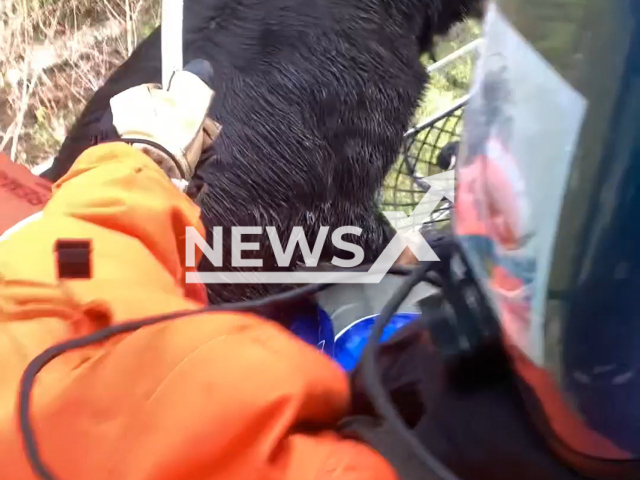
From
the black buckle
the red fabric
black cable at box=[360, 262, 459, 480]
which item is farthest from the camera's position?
the red fabric

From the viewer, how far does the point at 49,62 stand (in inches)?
38.4

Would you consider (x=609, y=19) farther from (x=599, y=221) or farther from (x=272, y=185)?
(x=272, y=185)

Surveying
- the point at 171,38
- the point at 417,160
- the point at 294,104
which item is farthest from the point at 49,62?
the point at 417,160

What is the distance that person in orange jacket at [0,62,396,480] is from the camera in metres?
0.33

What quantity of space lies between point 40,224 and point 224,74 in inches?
13.7

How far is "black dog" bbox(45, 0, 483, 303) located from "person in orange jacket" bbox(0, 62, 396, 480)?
33 centimetres

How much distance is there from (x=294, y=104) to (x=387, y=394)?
1.65 feet

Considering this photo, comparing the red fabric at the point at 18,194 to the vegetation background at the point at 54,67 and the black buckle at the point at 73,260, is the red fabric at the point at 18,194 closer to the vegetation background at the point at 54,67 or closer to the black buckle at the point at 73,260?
the black buckle at the point at 73,260

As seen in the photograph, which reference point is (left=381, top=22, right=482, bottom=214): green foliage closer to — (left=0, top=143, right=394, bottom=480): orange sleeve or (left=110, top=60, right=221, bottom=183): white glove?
(left=110, top=60, right=221, bottom=183): white glove

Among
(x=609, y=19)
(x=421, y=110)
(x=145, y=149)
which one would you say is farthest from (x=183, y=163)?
(x=609, y=19)

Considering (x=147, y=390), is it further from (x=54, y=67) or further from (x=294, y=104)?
(x=54, y=67)

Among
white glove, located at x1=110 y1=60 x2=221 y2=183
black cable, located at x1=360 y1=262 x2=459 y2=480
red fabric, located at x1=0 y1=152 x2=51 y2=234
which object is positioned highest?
white glove, located at x1=110 y1=60 x2=221 y2=183

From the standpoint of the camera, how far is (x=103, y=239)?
498 millimetres

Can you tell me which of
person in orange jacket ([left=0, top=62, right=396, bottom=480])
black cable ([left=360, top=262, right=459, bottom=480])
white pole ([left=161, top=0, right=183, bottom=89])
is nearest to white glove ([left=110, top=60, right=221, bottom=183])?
white pole ([left=161, top=0, right=183, bottom=89])
